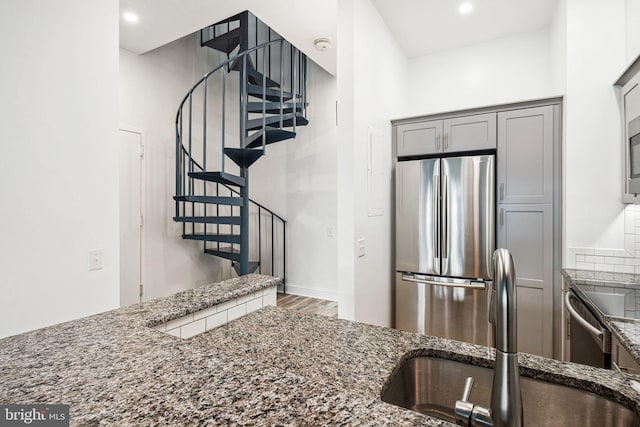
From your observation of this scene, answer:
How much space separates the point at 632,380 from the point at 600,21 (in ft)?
8.15

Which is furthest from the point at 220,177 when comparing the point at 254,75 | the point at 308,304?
the point at 308,304

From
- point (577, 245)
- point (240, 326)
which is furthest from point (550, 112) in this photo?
point (240, 326)

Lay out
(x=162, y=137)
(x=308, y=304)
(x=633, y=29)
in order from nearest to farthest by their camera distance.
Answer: (x=633, y=29)
(x=162, y=137)
(x=308, y=304)

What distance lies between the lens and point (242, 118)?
3.36 m

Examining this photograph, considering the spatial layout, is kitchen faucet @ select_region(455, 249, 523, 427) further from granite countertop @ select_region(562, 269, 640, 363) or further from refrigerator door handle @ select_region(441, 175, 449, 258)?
refrigerator door handle @ select_region(441, 175, 449, 258)

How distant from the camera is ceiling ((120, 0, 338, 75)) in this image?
2.72 metres

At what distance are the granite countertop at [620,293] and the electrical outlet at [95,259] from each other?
2438mm

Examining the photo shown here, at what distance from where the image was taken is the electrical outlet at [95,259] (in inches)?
71.7

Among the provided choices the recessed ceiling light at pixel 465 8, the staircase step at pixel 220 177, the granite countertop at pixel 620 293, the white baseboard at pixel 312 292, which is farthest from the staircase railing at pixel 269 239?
the granite countertop at pixel 620 293

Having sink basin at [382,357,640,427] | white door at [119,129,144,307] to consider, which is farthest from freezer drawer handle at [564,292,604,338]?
white door at [119,129,144,307]

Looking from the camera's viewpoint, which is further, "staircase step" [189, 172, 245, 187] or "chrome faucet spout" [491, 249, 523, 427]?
"staircase step" [189, 172, 245, 187]

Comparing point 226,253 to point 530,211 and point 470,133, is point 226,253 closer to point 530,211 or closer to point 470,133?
point 470,133

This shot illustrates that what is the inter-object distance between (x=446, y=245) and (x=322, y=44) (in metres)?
2.35

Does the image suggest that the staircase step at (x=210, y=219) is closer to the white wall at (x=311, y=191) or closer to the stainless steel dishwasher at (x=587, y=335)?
the white wall at (x=311, y=191)
